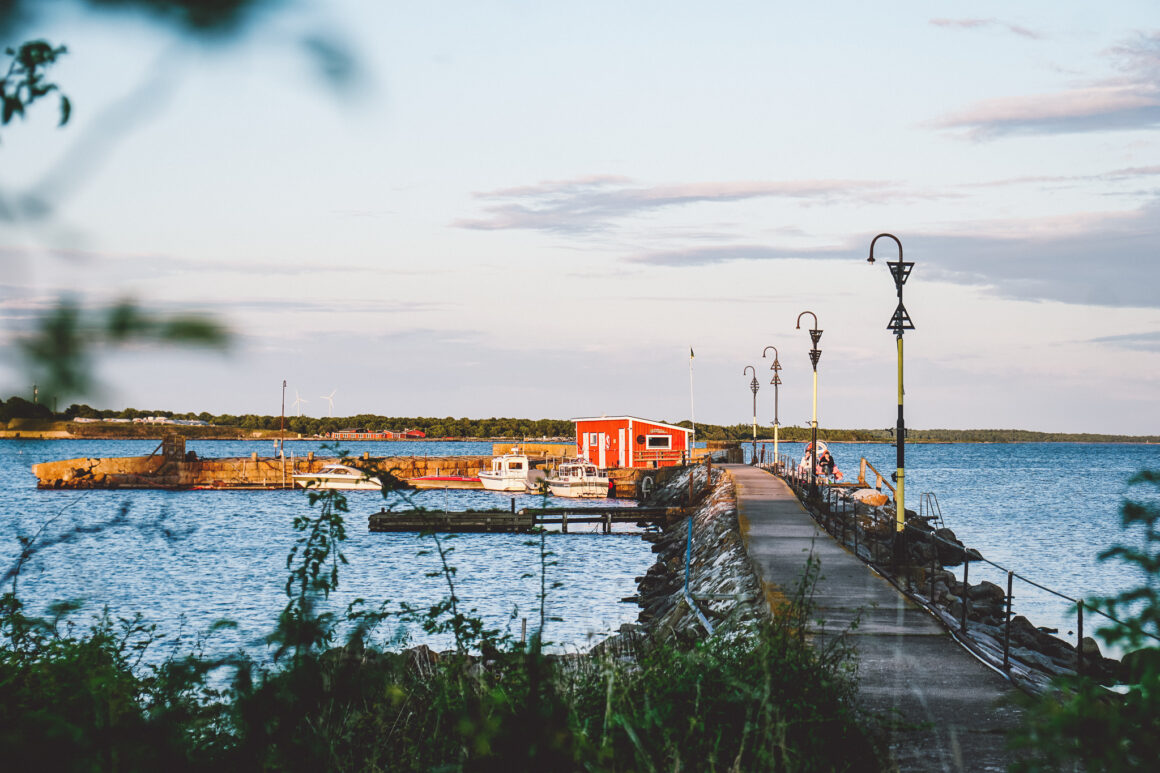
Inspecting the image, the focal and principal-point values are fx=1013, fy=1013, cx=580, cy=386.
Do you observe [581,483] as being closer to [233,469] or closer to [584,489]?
[584,489]

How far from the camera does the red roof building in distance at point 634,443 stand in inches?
2692

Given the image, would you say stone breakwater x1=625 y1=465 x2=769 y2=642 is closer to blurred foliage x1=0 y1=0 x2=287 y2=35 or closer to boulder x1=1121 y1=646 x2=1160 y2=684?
boulder x1=1121 y1=646 x2=1160 y2=684

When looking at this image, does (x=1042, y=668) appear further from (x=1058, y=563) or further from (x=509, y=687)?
(x=1058, y=563)

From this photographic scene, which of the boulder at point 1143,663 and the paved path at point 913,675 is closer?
the boulder at point 1143,663

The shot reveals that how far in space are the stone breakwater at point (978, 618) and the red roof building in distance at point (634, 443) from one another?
32735 millimetres

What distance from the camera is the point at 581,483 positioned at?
60062 millimetres

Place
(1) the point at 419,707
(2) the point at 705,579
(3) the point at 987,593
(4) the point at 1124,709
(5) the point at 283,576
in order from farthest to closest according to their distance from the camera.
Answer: (3) the point at 987,593 < (2) the point at 705,579 < (5) the point at 283,576 < (1) the point at 419,707 < (4) the point at 1124,709

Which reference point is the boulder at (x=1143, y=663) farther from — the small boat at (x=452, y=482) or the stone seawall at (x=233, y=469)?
the stone seawall at (x=233, y=469)

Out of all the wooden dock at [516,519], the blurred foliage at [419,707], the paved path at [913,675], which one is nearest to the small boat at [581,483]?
the wooden dock at [516,519]

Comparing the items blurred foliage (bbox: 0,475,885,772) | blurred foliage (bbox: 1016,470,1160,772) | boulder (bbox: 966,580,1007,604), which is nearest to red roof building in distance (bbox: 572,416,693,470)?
boulder (bbox: 966,580,1007,604)

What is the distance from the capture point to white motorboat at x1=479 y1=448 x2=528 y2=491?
6494 cm

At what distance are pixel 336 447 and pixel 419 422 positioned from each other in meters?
192

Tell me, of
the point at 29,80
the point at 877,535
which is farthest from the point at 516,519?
the point at 29,80

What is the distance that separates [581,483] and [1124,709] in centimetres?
5611
